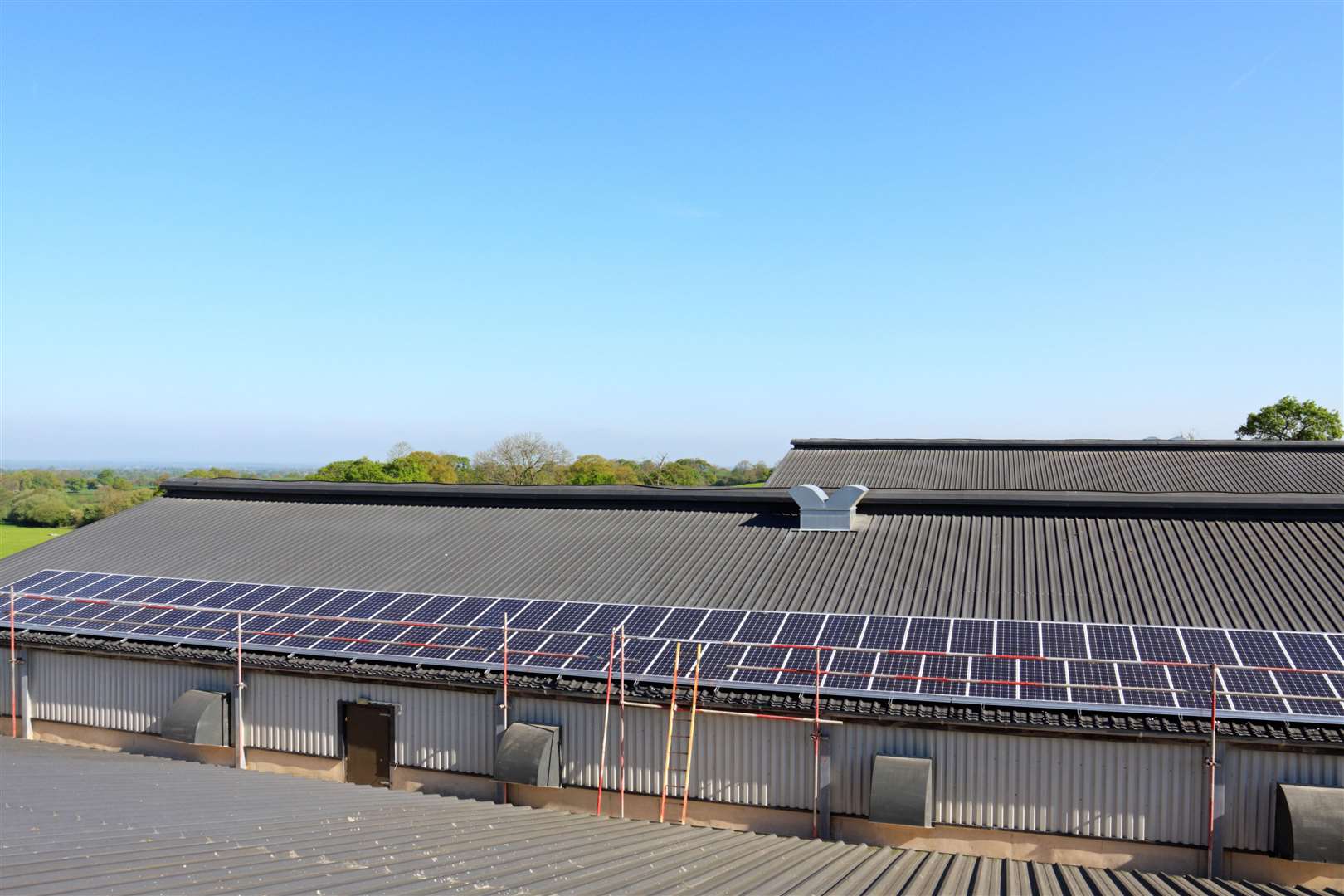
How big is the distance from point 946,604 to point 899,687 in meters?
3.65

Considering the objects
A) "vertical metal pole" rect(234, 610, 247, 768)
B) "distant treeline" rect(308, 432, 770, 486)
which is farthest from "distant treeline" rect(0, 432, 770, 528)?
"vertical metal pole" rect(234, 610, 247, 768)

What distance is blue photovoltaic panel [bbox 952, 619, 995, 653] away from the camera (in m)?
14.6

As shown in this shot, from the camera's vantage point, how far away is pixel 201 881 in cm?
715

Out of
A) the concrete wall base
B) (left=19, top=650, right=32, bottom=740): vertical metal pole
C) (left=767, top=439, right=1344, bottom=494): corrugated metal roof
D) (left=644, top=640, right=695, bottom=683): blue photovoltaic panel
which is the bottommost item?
the concrete wall base

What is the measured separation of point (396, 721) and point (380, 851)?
7.67m

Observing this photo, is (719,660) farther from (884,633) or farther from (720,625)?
(884,633)

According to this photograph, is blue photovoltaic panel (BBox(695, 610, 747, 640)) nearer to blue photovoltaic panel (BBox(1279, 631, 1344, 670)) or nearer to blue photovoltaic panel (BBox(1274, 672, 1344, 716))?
blue photovoltaic panel (BBox(1274, 672, 1344, 716))

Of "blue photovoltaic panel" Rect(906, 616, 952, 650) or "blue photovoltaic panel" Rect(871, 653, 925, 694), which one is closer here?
"blue photovoltaic panel" Rect(871, 653, 925, 694)

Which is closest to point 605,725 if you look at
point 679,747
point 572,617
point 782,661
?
point 679,747

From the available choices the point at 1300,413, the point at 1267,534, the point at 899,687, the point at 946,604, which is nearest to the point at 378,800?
the point at 899,687

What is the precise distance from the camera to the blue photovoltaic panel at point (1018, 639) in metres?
14.4

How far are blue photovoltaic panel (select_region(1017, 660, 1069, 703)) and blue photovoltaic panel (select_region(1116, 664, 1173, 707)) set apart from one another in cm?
87

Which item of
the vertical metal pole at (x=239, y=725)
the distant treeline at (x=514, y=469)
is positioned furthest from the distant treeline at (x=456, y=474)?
the vertical metal pole at (x=239, y=725)

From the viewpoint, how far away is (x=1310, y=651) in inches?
543
